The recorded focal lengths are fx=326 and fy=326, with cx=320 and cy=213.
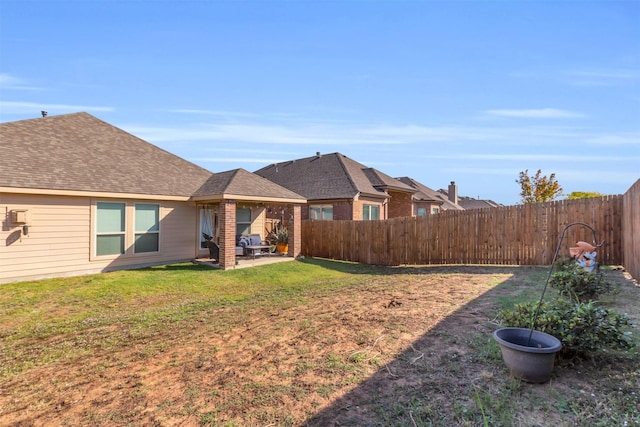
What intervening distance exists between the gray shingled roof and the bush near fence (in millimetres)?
3674

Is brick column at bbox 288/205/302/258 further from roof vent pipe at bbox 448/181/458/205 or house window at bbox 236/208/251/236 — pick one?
roof vent pipe at bbox 448/181/458/205

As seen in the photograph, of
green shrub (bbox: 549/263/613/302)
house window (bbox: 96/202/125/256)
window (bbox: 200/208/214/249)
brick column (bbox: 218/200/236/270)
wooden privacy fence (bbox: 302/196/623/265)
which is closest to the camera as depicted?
green shrub (bbox: 549/263/613/302)

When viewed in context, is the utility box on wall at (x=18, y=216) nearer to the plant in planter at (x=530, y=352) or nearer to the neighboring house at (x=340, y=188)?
the plant in planter at (x=530, y=352)

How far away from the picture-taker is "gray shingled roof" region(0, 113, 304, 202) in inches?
386

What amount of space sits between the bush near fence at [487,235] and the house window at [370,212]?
17.8ft

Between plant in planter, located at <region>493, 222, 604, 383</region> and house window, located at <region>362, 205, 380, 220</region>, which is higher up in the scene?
house window, located at <region>362, 205, 380, 220</region>

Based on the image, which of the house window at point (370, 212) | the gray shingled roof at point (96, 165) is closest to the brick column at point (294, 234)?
the gray shingled roof at point (96, 165)

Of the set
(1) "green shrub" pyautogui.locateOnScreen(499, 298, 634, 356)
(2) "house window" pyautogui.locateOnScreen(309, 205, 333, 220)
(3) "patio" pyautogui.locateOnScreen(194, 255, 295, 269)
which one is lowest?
(3) "patio" pyautogui.locateOnScreen(194, 255, 295, 269)

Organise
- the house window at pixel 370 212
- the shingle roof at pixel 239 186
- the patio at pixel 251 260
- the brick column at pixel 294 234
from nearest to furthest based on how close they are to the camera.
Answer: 1. the shingle roof at pixel 239 186
2. the patio at pixel 251 260
3. the brick column at pixel 294 234
4. the house window at pixel 370 212

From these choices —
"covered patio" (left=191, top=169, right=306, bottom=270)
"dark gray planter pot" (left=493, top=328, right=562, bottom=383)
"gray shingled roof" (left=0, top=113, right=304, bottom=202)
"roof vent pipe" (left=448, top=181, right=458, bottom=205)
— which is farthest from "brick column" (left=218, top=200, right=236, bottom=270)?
"roof vent pipe" (left=448, top=181, right=458, bottom=205)

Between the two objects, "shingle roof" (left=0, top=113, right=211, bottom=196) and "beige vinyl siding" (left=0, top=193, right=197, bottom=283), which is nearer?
"beige vinyl siding" (left=0, top=193, right=197, bottom=283)

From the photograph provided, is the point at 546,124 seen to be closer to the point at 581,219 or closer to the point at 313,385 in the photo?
the point at 581,219

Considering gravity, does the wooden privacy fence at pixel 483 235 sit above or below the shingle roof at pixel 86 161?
below

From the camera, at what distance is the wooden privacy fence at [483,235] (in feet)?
30.8
